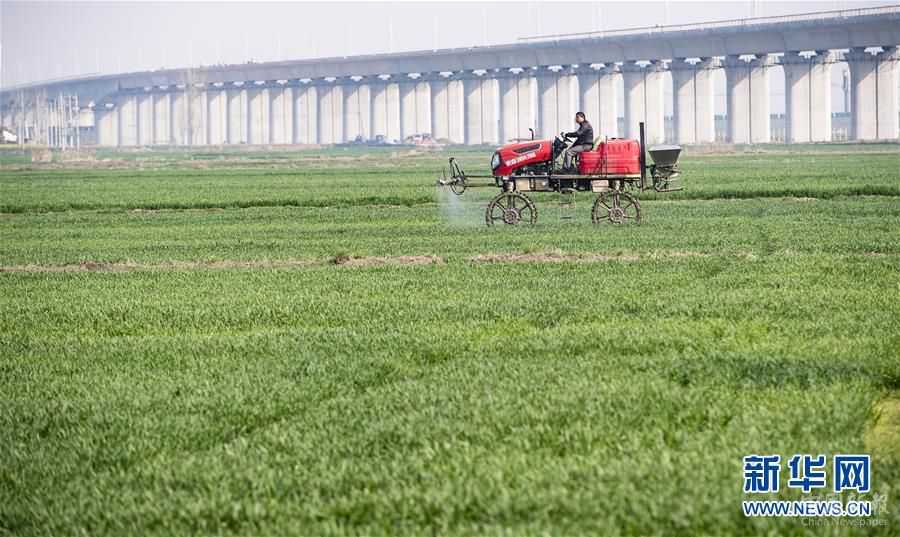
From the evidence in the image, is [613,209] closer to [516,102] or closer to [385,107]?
[516,102]

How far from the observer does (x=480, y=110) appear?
152 meters

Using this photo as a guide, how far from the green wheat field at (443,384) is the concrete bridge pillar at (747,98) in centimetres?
10089

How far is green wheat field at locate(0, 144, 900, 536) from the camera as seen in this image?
909 centimetres

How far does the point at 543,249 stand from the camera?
1059 inches

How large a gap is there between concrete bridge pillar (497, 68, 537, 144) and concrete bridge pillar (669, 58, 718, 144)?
55.0 ft

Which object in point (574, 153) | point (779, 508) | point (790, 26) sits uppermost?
point (790, 26)

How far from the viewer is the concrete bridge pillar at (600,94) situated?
438 ft

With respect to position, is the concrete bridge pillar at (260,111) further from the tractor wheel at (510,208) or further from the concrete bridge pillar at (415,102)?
the tractor wheel at (510,208)

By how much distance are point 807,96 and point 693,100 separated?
11.2 metres

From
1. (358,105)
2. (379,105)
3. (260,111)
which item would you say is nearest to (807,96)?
(379,105)

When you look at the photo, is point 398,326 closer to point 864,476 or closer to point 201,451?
point 201,451

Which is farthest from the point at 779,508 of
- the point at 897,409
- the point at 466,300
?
the point at 466,300

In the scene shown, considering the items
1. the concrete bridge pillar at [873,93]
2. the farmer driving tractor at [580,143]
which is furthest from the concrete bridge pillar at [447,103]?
the farmer driving tractor at [580,143]

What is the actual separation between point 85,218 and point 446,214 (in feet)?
36.4
